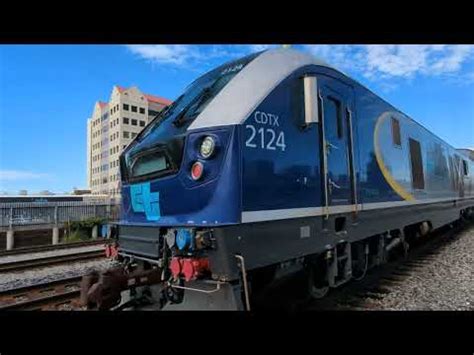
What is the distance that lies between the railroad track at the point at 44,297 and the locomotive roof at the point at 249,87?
12.8 ft

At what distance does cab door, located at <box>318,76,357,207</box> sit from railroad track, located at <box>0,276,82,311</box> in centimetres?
410

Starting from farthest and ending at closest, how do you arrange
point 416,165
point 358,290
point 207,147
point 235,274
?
point 416,165
point 358,290
point 207,147
point 235,274

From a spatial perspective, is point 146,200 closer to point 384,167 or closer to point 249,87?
point 249,87

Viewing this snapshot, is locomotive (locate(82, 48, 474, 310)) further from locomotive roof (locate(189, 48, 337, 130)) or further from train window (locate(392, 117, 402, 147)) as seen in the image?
train window (locate(392, 117, 402, 147))

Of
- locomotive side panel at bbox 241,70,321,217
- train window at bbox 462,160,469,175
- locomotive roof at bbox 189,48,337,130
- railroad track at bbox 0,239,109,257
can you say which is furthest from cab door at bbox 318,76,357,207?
train window at bbox 462,160,469,175

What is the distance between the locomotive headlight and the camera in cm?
345

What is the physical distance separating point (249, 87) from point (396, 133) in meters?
4.84

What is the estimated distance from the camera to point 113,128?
4581 cm

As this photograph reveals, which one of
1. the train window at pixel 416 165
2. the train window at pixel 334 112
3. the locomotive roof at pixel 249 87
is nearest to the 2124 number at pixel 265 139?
the locomotive roof at pixel 249 87

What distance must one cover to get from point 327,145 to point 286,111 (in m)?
0.95

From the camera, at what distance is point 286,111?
4035 millimetres

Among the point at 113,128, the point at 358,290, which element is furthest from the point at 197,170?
the point at 113,128

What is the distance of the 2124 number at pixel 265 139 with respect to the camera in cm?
355
